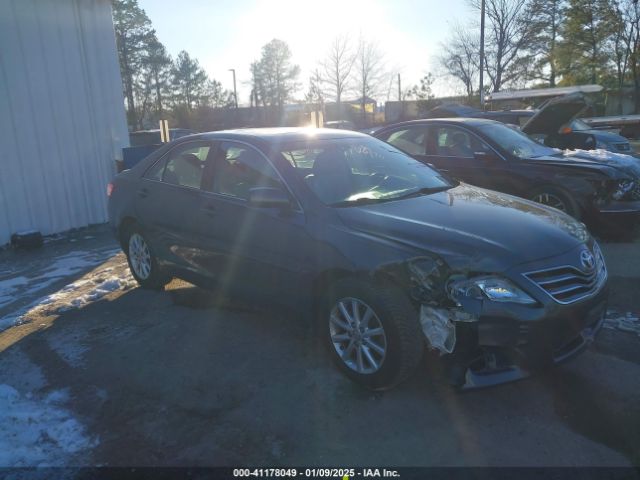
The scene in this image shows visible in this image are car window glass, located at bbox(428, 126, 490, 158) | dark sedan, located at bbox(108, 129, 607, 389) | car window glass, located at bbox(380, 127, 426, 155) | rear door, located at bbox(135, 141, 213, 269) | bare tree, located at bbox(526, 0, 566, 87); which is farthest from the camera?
bare tree, located at bbox(526, 0, 566, 87)

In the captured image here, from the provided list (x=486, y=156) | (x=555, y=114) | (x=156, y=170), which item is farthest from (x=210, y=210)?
(x=555, y=114)

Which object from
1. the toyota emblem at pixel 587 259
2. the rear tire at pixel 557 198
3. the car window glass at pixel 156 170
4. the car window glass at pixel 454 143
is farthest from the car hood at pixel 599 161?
the car window glass at pixel 156 170

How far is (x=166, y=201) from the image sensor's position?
190 inches

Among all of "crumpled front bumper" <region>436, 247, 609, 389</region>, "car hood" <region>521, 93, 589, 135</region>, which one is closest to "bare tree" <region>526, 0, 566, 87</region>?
"car hood" <region>521, 93, 589, 135</region>

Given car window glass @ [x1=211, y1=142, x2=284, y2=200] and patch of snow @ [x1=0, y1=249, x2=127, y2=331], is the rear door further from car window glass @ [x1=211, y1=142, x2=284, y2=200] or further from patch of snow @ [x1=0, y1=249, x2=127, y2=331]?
patch of snow @ [x1=0, y1=249, x2=127, y2=331]

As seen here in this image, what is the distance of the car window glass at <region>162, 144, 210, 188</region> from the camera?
4.57 meters

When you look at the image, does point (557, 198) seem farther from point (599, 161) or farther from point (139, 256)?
point (139, 256)

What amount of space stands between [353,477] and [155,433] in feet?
3.92

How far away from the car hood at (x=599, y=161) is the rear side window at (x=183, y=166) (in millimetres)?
4108

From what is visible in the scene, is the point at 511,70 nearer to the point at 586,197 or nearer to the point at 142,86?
the point at 142,86

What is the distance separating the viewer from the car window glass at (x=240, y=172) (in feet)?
13.0

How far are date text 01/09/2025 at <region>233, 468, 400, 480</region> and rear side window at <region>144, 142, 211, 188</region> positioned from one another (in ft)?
8.55

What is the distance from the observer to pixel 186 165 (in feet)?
15.7

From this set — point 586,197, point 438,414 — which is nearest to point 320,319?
point 438,414
